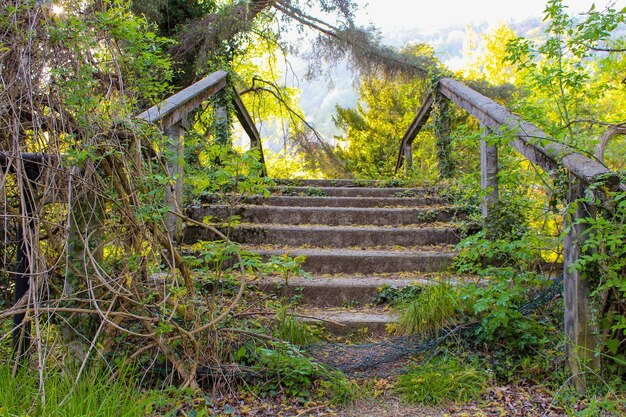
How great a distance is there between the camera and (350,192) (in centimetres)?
520

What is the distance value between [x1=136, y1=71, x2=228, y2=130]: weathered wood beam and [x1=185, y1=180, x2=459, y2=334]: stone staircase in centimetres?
73

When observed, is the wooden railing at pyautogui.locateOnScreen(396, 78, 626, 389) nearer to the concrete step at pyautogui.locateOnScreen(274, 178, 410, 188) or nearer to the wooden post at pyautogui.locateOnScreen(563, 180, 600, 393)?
the wooden post at pyautogui.locateOnScreen(563, 180, 600, 393)

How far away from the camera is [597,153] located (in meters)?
2.31

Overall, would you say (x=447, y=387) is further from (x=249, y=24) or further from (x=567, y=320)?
(x=249, y=24)

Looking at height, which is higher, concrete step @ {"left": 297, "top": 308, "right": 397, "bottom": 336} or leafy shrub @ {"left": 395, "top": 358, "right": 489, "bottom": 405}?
concrete step @ {"left": 297, "top": 308, "right": 397, "bottom": 336}

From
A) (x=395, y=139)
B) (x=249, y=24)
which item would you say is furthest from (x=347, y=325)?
(x=395, y=139)

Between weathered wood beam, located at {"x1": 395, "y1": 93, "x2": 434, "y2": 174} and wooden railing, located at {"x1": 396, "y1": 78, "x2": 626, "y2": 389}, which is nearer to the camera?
wooden railing, located at {"x1": 396, "y1": 78, "x2": 626, "y2": 389}

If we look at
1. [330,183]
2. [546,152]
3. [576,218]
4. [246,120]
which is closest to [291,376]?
[576,218]

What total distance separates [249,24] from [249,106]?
6.36 m

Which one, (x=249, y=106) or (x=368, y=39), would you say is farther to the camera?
(x=249, y=106)

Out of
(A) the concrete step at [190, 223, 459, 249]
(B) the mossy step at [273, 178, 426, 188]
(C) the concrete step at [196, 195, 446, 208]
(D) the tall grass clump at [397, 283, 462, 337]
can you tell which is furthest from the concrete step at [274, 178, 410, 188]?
(D) the tall grass clump at [397, 283, 462, 337]

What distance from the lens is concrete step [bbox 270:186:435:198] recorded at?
504cm

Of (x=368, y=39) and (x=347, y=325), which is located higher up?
(x=368, y=39)

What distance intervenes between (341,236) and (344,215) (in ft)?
1.80
